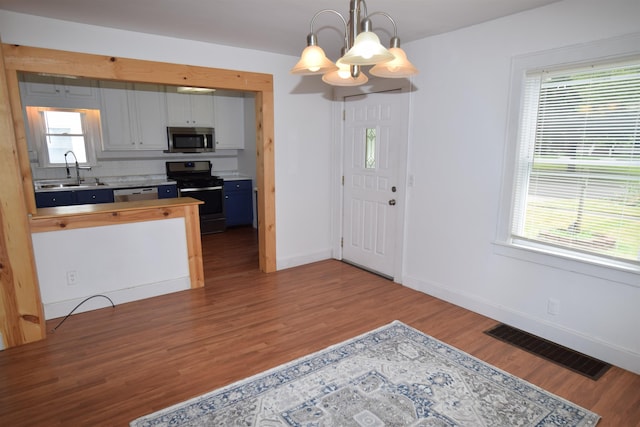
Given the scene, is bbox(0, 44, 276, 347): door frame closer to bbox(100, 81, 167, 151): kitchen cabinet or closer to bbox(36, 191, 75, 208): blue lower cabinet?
bbox(36, 191, 75, 208): blue lower cabinet

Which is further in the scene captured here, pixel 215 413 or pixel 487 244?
pixel 487 244

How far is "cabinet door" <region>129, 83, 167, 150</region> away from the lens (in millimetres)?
5516

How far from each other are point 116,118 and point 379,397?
5301mm

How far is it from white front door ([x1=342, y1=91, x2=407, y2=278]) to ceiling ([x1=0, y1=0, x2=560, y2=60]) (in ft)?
2.75

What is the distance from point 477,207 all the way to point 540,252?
0.63 m

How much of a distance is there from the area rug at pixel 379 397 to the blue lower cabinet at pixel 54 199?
13.0 feet

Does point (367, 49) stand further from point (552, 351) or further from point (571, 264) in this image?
point (552, 351)

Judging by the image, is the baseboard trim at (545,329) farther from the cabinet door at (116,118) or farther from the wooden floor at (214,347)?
the cabinet door at (116,118)

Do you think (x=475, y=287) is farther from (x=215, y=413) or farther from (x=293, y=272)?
(x=215, y=413)

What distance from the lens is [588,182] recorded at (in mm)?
2568

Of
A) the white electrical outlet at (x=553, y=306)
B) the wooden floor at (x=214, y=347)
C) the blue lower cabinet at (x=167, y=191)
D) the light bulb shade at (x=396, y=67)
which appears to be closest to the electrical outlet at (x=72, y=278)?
the wooden floor at (x=214, y=347)

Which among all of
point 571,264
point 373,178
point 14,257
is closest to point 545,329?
point 571,264

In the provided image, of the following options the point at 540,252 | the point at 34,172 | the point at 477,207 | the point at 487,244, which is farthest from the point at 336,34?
the point at 34,172

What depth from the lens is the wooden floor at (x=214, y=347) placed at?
7.12 ft
